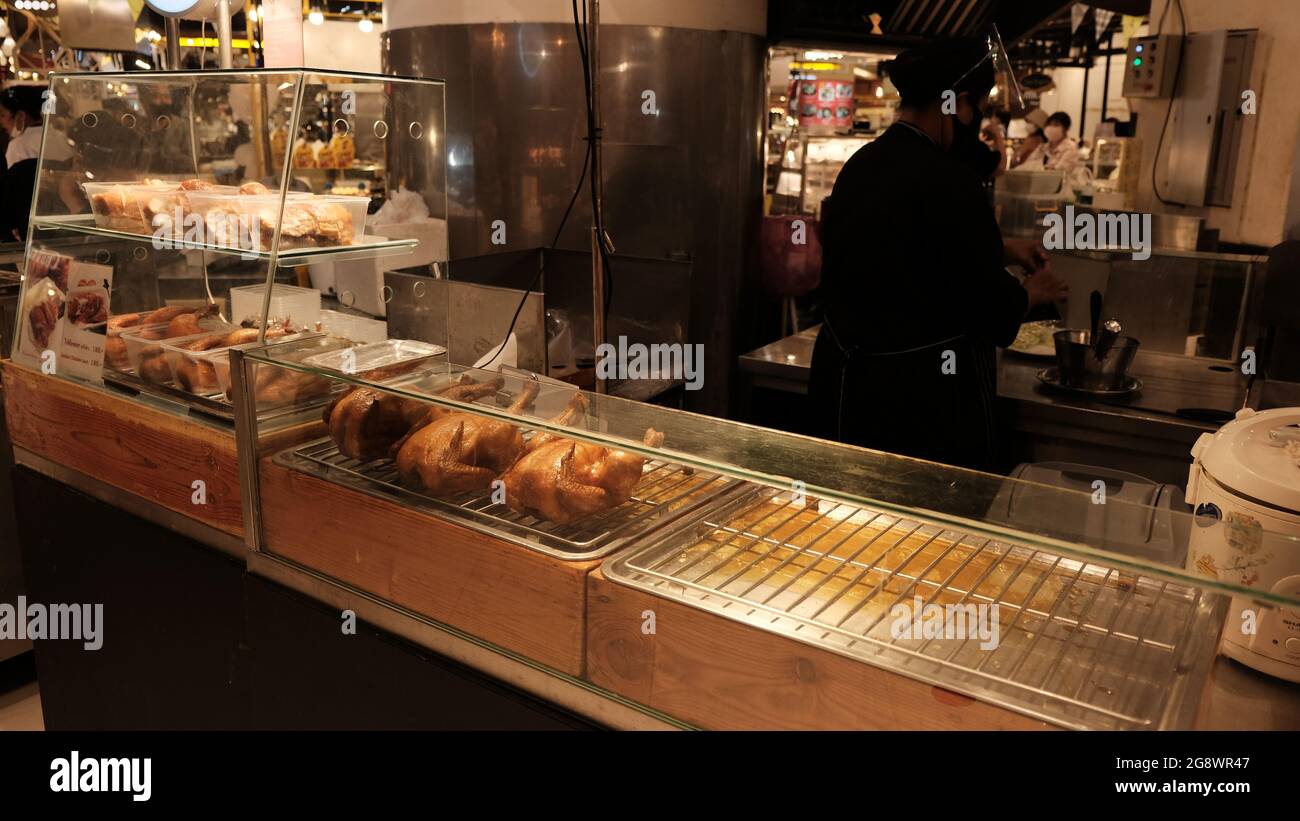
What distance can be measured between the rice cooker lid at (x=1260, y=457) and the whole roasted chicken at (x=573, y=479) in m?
0.77

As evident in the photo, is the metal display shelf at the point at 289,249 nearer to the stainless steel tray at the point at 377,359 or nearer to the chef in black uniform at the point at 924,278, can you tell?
the stainless steel tray at the point at 377,359

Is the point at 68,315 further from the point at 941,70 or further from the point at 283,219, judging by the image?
the point at 941,70

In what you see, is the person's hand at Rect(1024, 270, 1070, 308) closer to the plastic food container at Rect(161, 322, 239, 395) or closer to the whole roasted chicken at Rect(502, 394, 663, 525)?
the whole roasted chicken at Rect(502, 394, 663, 525)

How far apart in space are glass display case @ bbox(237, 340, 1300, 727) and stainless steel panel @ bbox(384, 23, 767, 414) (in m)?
2.87

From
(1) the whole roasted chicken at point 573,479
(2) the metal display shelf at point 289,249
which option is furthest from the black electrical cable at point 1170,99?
(1) the whole roasted chicken at point 573,479

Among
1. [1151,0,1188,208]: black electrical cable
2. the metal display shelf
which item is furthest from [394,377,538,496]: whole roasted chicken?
[1151,0,1188,208]: black electrical cable

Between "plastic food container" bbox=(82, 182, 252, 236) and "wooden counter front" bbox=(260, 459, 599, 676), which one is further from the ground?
"plastic food container" bbox=(82, 182, 252, 236)

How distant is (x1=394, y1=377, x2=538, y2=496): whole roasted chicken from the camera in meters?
1.57

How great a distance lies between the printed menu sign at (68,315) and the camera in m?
2.30

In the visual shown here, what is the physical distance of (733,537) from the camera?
4.77 ft

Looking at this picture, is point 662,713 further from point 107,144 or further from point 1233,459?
point 107,144

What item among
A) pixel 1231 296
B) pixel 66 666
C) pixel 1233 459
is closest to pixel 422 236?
pixel 66 666

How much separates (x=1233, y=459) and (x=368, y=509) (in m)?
1.29

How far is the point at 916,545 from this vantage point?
1.43m
